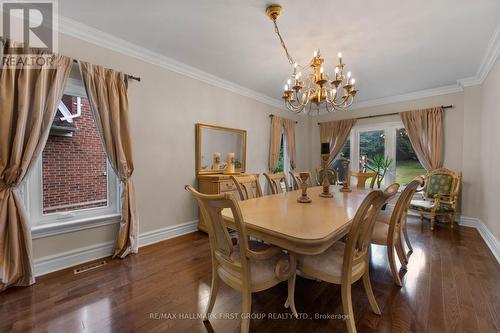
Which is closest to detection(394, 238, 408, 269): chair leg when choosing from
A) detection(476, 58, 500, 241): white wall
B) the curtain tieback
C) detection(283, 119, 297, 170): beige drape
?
detection(476, 58, 500, 241): white wall

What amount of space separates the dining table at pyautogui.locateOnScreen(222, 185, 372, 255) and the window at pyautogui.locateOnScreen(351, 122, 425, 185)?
3221 mm

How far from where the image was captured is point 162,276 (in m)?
2.05

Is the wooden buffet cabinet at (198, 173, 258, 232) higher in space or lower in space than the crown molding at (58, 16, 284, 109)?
lower

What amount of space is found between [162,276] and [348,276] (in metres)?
1.69

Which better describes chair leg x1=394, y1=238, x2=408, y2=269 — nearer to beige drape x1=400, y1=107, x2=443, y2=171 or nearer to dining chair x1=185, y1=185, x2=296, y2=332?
dining chair x1=185, y1=185, x2=296, y2=332

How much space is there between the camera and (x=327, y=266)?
138cm

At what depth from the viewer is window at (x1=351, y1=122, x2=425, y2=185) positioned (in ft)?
14.3

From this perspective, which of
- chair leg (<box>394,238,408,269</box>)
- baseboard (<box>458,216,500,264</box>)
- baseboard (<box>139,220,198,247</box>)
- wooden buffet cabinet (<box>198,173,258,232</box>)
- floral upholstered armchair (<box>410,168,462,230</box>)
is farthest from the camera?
floral upholstered armchair (<box>410,168,462,230</box>)

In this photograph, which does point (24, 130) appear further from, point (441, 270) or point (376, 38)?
point (441, 270)

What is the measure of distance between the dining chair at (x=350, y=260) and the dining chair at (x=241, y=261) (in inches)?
6.2

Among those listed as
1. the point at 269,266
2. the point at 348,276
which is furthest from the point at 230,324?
the point at 348,276

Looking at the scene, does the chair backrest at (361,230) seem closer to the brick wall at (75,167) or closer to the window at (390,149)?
the brick wall at (75,167)

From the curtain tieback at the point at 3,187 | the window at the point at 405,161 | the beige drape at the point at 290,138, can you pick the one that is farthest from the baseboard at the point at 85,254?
the window at the point at 405,161

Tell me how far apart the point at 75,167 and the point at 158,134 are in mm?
978
